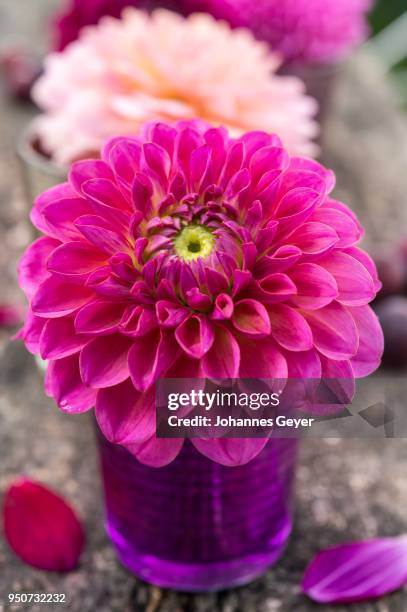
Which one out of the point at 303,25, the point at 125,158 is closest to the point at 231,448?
the point at 125,158

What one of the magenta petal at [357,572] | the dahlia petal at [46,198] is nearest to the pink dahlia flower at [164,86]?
the dahlia petal at [46,198]

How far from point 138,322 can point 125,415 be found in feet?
0.14

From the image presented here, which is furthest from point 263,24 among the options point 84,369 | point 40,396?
point 84,369

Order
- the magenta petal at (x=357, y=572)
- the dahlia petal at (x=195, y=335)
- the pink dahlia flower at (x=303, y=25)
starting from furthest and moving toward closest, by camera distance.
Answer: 1. the pink dahlia flower at (x=303, y=25)
2. the magenta petal at (x=357, y=572)
3. the dahlia petal at (x=195, y=335)

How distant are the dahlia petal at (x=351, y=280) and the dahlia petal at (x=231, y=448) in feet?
0.23

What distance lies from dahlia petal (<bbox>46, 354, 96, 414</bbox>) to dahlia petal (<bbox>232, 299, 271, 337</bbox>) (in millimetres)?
69

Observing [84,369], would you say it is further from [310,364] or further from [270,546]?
[270,546]

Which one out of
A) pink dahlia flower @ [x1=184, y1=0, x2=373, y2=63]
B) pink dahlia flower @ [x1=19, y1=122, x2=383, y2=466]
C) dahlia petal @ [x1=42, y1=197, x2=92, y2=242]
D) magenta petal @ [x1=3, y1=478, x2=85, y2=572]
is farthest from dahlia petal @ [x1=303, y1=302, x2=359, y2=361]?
pink dahlia flower @ [x1=184, y1=0, x2=373, y2=63]

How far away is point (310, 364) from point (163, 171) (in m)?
0.11

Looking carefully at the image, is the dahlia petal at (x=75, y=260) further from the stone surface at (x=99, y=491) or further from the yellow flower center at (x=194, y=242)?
the stone surface at (x=99, y=491)

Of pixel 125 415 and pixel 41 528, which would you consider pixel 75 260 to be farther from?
pixel 41 528

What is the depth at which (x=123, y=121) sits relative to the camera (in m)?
0.50

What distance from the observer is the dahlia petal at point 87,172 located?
35 cm

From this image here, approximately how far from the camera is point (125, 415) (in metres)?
0.33
